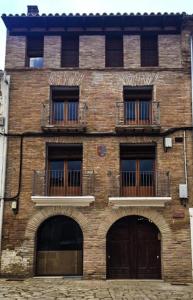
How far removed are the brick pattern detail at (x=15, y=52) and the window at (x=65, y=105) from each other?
1.87 meters

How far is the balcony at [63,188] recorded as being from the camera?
16781mm

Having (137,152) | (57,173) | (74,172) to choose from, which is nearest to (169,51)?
(137,152)

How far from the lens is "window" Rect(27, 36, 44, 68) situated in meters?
18.8

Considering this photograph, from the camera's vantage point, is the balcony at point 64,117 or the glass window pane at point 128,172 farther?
the glass window pane at point 128,172

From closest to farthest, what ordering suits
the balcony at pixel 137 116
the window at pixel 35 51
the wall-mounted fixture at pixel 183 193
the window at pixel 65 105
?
1. the wall-mounted fixture at pixel 183 193
2. the balcony at pixel 137 116
3. the window at pixel 65 105
4. the window at pixel 35 51

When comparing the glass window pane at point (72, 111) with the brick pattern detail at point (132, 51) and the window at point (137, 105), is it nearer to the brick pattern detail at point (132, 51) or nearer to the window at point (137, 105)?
the window at point (137, 105)

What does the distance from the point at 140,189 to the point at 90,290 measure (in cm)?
508

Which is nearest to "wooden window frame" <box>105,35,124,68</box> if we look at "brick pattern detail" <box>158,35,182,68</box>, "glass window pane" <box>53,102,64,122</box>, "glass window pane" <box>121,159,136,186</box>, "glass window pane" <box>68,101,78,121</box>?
"brick pattern detail" <box>158,35,182,68</box>

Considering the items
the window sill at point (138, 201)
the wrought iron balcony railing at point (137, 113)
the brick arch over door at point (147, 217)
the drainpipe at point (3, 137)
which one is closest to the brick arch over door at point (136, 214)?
the brick arch over door at point (147, 217)

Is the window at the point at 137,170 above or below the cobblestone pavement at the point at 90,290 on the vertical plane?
above

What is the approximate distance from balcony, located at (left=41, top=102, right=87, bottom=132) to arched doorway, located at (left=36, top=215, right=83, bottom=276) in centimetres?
358

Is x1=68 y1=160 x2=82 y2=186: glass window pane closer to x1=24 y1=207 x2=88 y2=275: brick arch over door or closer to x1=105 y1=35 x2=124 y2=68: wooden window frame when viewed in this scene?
x1=24 y1=207 x2=88 y2=275: brick arch over door

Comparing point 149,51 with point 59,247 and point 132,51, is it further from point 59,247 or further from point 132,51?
point 59,247

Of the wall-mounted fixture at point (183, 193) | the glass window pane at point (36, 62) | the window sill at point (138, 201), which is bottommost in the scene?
the window sill at point (138, 201)
